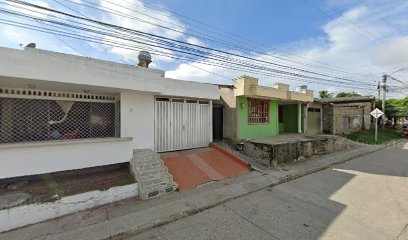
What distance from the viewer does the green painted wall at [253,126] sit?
10.4 m

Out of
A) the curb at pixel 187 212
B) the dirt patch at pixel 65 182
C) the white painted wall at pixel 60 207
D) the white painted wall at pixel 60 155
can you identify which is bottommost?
the curb at pixel 187 212

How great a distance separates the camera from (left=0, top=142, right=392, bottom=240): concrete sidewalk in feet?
12.4

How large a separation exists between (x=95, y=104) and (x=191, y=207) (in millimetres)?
4583

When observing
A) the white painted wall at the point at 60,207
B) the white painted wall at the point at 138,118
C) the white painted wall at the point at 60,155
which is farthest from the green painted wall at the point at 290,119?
the white painted wall at the point at 60,207

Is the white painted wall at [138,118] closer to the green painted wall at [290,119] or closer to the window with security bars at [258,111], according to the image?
the window with security bars at [258,111]

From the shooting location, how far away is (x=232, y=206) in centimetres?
497

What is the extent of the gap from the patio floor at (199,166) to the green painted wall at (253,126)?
2355 millimetres

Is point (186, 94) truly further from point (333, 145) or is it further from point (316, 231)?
point (333, 145)

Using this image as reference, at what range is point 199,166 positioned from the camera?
732cm

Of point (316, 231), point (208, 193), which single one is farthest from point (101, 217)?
point (316, 231)

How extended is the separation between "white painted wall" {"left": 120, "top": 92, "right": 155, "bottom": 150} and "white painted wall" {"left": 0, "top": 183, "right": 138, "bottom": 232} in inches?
80.1

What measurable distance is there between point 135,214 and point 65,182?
2.37 m

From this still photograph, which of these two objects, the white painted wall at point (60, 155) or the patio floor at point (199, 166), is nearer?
the white painted wall at point (60, 155)

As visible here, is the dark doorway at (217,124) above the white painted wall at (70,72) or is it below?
below
